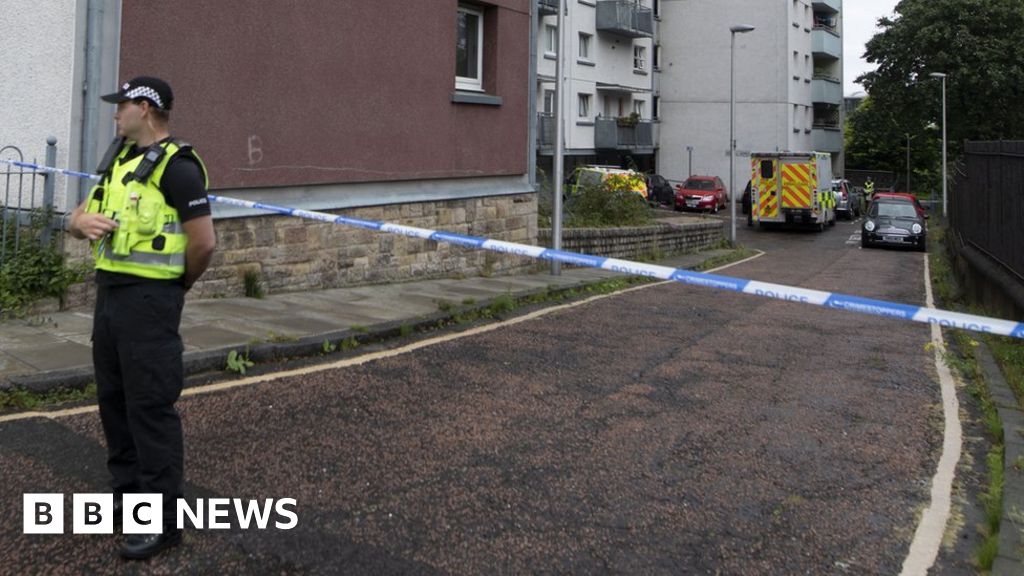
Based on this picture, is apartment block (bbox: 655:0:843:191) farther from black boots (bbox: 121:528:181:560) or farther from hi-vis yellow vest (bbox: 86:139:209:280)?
black boots (bbox: 121:528:181:560)

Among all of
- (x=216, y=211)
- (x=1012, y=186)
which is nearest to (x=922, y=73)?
(x=1012, y=186)

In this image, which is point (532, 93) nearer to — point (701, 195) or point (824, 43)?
point (701, 195)

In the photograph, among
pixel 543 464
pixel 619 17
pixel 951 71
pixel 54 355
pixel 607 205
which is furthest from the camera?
pixel 951 71

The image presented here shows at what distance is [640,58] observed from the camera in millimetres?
48656

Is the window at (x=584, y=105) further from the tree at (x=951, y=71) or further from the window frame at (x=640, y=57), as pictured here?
the tree at (x=951, y=71)

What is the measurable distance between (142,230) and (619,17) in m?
42.8

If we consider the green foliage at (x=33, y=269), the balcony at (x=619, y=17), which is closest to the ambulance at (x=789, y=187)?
the balcony at (x=619, y=17)

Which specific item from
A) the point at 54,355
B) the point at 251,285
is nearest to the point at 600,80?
the point at 251,285

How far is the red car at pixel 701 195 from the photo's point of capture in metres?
42.8

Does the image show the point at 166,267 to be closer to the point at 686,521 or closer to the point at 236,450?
the point at 236,450

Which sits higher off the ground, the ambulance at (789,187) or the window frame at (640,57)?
the window frame at (640,57)

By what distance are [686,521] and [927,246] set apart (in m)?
29.5

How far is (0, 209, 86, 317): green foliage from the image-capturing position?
7.42 meters

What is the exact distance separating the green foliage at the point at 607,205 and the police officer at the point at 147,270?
16.5 metres
